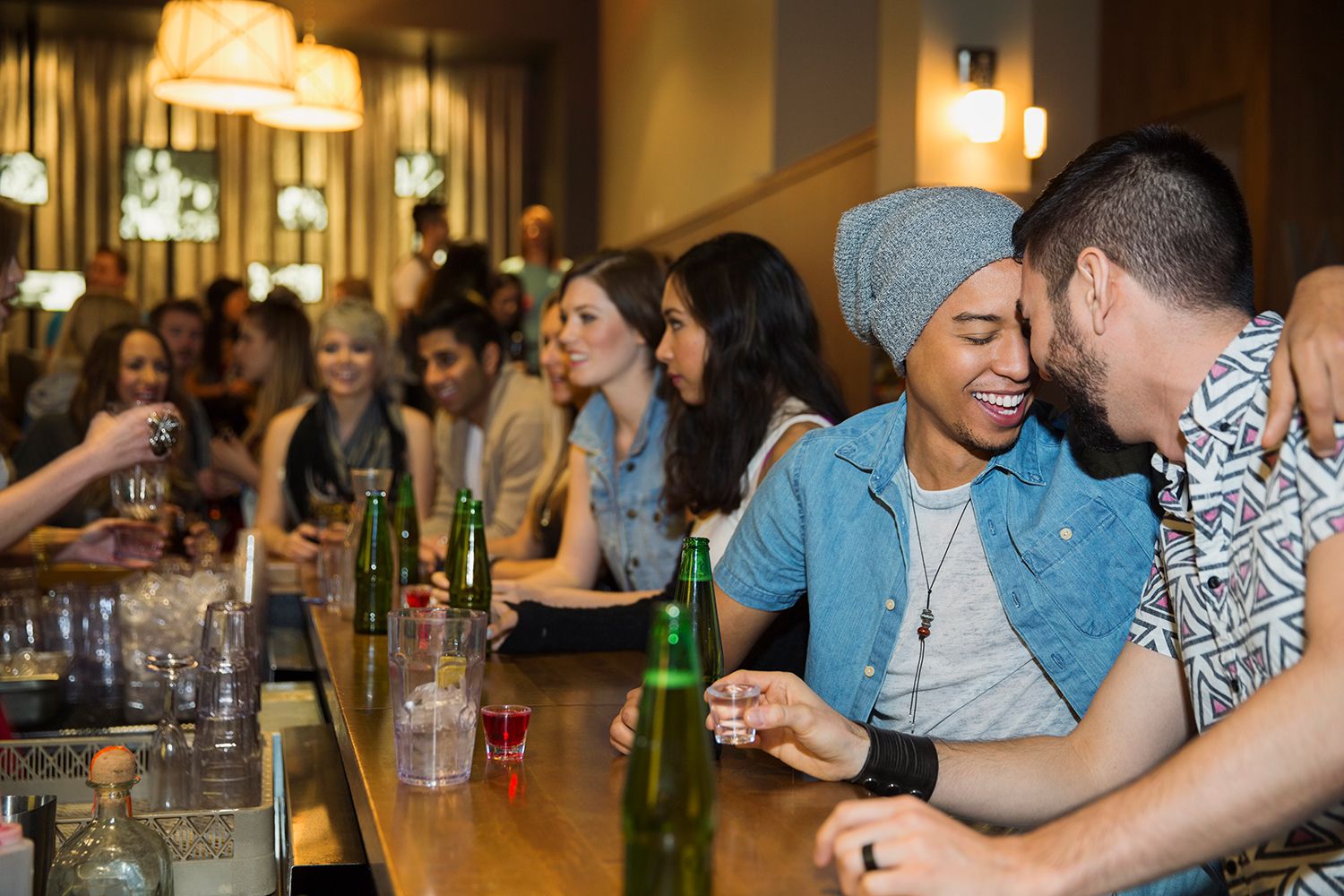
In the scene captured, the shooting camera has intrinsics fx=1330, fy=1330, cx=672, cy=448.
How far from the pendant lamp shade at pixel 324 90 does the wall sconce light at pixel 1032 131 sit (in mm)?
3914

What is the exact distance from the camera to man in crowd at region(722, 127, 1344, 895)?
1.04m

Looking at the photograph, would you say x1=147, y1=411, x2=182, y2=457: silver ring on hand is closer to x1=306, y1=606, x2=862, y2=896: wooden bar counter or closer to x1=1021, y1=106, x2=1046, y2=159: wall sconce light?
x1=306, y1=606, x2=862, y2=896: wooden bar counter

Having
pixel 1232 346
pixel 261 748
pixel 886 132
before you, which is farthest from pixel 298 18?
pixel 1232 346

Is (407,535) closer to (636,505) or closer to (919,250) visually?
(636,505)

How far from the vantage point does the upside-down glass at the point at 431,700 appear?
1.41 metres

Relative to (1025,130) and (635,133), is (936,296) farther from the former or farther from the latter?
(635,133)

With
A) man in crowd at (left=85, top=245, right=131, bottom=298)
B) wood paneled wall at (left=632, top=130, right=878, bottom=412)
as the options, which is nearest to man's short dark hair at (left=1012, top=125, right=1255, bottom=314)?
wood paneled wall at (left=632, top=130, right=878, bottom=412)

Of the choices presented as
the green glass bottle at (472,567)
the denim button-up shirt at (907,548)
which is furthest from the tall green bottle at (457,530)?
the denim button-up shirt at (907,548)

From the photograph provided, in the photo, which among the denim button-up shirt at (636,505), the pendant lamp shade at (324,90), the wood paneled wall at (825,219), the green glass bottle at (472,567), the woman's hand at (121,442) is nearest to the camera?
the green glass bottle at (472,567)

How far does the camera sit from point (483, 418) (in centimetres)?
461

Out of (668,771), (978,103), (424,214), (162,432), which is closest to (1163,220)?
(668,771)

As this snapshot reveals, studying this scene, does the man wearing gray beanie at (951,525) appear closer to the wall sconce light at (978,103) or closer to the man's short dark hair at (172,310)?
the wall sconce light at (978,103)

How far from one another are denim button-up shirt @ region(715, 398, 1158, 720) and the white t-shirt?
0.14ft

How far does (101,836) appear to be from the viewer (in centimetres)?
138
